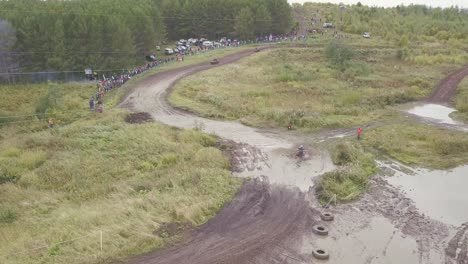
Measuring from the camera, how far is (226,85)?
5144 centimetres

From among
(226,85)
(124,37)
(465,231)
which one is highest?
(124,37)

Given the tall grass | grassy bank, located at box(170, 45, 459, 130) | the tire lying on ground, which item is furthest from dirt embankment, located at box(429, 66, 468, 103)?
the tire lying on ground

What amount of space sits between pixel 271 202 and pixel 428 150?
16519 millimetres

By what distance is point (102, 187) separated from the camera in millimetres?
25281

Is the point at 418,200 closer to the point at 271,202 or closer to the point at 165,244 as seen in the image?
the point at 271,202

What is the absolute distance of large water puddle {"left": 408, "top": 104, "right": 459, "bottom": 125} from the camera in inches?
1654

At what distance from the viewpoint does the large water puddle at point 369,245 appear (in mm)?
19516

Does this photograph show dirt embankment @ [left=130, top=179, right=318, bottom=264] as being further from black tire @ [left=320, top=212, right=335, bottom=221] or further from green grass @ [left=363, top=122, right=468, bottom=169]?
green grass @ [left=363, top=122, right=468, bottom=169]

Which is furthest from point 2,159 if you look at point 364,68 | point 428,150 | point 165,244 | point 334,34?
point 334,34

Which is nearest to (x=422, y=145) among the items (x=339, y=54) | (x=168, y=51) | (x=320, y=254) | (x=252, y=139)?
(x=252, y=139)

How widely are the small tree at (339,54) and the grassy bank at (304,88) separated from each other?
0.98 m

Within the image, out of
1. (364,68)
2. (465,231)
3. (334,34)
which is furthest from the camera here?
(334,34)

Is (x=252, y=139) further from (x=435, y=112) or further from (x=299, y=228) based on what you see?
(x=435, y=112)

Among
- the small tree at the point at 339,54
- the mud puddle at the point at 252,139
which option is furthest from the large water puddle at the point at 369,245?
the small tree at the point at 339,54
